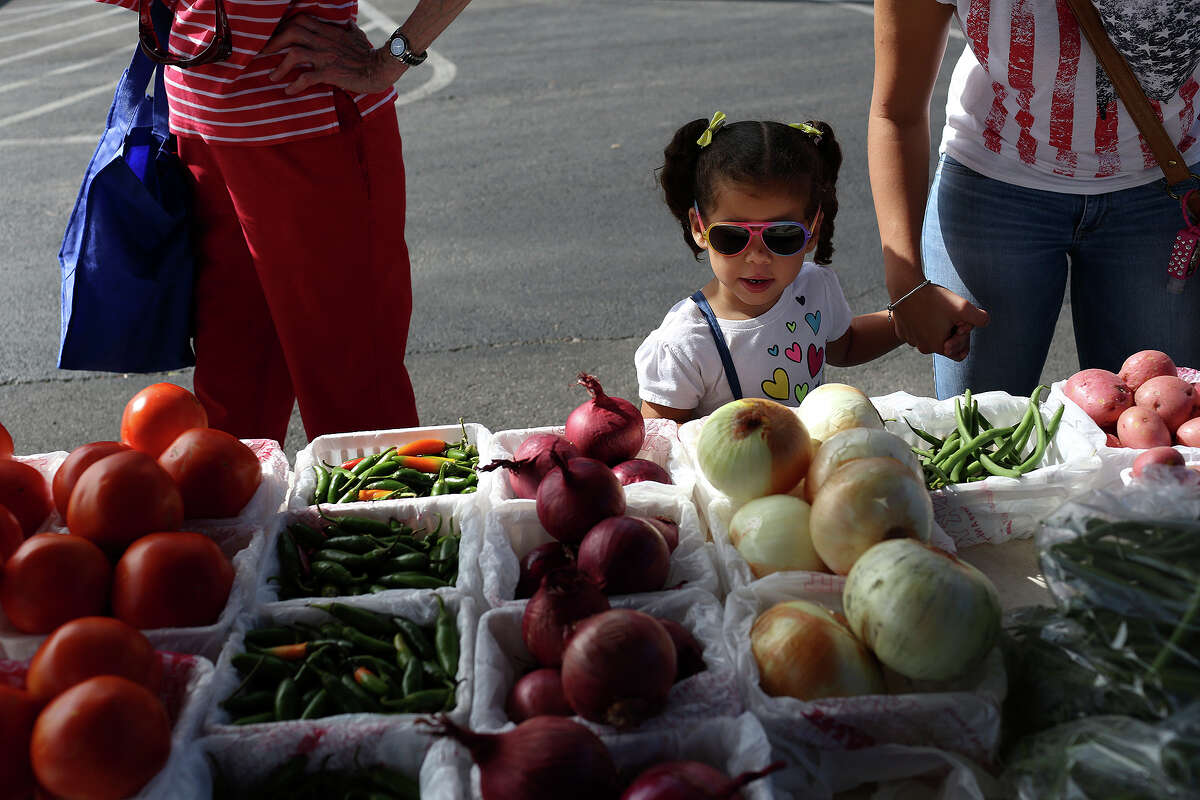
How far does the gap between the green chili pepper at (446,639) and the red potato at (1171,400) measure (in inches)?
64.3

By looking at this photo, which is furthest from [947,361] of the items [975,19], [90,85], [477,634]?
[90,85]

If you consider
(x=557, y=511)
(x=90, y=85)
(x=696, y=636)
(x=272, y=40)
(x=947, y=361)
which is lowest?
(x=90, y=85)

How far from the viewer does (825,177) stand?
2.63 m

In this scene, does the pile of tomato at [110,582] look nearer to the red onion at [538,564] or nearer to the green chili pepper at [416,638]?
the green chili pepper at [416,638]

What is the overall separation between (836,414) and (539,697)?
86 cm

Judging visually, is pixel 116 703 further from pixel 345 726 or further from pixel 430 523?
pixel 430 523

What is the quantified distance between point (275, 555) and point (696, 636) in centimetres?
90

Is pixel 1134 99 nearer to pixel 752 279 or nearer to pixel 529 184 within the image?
pixel 752 279

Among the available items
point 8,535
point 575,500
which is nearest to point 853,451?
point 575,500

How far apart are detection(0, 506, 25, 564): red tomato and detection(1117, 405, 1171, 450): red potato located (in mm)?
2283

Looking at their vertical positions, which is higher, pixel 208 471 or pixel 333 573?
pixel 208 471

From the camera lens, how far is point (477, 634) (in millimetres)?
1751

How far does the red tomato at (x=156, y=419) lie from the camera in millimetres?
2107

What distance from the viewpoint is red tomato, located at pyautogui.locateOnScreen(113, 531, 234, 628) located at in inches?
68.9
